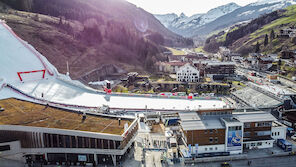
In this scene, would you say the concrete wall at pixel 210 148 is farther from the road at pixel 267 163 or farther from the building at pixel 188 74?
the building at pixel 188 74

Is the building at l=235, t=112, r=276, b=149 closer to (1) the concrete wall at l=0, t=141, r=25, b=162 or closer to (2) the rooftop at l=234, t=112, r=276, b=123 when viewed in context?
(2) the rooftop at l=234, t=112, r=276, b=123

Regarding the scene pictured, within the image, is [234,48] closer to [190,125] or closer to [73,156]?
[190,125]

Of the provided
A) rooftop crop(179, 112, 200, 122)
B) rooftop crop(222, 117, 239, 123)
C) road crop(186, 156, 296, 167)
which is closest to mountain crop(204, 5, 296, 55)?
road crop(186, 156, 296, 167)

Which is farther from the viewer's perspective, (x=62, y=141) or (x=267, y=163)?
(x=267, y=163)

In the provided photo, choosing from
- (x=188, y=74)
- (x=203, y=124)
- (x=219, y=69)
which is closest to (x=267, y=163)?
(x=203, y=124)

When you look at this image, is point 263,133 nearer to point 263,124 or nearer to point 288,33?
point 263,124

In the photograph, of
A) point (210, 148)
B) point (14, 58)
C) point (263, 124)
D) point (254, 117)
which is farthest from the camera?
point (14, 58)

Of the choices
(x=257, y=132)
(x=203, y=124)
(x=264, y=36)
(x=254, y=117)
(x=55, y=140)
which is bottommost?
(x=257, y=132)

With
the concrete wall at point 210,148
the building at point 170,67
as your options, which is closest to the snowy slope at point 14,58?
the concrete wall at point 210,148
